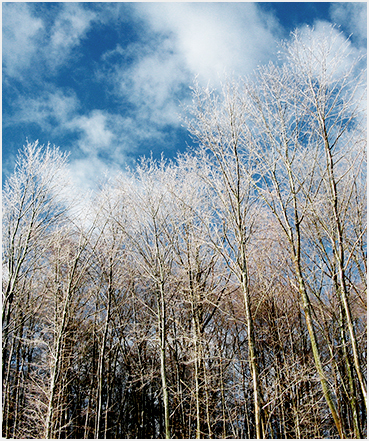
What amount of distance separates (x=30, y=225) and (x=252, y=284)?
868 centimetres

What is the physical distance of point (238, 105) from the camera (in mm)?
6824

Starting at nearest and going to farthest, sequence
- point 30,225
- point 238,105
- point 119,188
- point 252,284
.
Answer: point 238,105 → point 30,225 → point 119,188 → point 252,284

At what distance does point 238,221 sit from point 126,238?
6.58m

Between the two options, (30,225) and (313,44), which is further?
(30,225)

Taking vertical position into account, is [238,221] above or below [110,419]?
above

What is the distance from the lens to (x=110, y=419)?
1546 cm

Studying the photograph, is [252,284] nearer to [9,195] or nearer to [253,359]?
[253,359]

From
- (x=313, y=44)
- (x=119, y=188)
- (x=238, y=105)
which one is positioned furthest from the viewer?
(x=119, y=188)

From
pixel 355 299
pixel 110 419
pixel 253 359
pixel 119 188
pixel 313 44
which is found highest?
pixel 119 188

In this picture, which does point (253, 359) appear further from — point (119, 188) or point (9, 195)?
point (119, 188)

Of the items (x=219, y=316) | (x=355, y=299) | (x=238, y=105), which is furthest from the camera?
(x=219, y=316)

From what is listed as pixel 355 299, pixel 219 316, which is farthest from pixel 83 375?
pixel 355 299

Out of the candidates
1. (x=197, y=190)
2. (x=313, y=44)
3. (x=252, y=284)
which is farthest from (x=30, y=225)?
Result: (x=252, y=284)

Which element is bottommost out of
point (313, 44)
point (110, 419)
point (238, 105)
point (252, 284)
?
point (110, 419)
